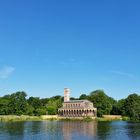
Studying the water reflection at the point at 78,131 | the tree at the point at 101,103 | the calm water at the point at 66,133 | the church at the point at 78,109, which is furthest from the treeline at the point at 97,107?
the calm water at the point at 66,133

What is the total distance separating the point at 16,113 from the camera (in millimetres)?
131625

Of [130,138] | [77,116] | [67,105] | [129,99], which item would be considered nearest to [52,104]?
[67,105]

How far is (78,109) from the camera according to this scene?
14762cm

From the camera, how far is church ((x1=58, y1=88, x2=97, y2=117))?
140825mm

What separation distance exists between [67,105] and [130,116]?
36145 millimetres

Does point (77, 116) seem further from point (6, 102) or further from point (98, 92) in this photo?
point (6, 102)

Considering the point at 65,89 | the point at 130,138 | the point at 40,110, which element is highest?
the point at 65,89

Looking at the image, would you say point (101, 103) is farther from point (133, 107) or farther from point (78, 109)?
point (133, 107)

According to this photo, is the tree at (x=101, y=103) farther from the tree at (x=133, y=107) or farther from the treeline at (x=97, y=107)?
the tree at (x=133, y=107)

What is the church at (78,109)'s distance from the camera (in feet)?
462

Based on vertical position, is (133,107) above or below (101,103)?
below

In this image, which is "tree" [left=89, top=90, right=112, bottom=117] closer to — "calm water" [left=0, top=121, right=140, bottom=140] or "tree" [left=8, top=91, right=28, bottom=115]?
"tree" [left=8, top=91, right=28, bottom=115]

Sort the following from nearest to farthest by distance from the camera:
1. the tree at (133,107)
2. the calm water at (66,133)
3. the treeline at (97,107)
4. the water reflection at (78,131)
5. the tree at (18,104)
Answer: the calm water at (66,133) < the water reflection at (78,131) < the tree at (133,107) < the treeline at (97,107) < the tree at (18,104)

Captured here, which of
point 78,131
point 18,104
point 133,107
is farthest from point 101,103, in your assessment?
point 78,131
